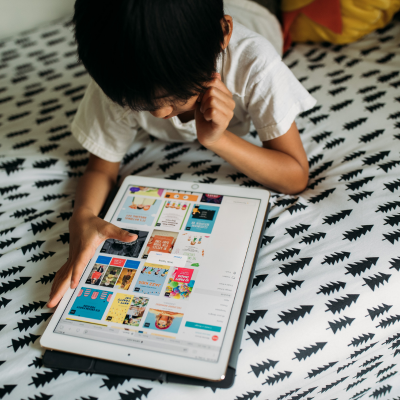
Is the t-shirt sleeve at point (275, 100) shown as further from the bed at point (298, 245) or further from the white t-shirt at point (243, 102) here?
the bed at point (298, 245)

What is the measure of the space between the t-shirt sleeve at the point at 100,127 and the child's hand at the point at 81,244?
187mm

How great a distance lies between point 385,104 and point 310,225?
1.35ft

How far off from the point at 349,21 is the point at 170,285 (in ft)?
2.91

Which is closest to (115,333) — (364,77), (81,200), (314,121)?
(81,200)

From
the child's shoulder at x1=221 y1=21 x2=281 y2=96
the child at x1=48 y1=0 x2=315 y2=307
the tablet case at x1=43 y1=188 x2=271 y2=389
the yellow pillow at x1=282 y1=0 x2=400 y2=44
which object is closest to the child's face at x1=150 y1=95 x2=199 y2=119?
the child at x1=48 y1=0 x2=315 y2=307

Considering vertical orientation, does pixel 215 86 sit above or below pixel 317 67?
above

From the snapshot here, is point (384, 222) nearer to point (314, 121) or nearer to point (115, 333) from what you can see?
point (314, 121)

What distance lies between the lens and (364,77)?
0.90 m

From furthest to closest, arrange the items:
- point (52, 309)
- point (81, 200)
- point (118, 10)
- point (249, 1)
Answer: point (249, 1)
point (81, 200)
point (52, 309)
point (118, 10)

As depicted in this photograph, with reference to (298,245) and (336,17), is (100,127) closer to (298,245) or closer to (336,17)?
(298,245)

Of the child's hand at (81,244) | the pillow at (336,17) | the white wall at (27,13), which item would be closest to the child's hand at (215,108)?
the child's hand at (81,244)

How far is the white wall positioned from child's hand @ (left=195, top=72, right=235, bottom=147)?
3.84 ft

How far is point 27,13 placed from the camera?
1397 millimetres

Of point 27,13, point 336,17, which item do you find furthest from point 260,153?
point 27,13
